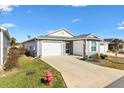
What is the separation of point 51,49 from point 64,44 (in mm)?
2155

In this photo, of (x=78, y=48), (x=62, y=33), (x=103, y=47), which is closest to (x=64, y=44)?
(x=62, y=33)

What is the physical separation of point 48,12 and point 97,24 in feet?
18.6

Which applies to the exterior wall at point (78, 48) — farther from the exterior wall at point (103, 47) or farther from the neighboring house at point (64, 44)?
the exterior wall at point (103, 47)

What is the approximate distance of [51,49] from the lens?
23.1 metres

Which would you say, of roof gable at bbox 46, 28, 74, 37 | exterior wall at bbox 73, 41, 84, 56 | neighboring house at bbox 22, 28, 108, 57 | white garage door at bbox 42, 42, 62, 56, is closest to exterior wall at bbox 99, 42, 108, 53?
neighboring house at bbox 22, 28, 108, 57

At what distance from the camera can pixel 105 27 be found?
1988 cm

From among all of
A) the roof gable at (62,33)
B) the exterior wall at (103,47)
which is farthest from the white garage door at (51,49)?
the exterior wall at (103,47)

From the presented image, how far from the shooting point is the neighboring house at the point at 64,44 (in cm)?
2266

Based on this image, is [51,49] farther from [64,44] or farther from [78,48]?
[78,48]

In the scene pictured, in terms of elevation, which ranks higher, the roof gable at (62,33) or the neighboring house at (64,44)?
the roof gable at (62,33)

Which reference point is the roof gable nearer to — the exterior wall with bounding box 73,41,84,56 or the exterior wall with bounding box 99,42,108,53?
the exterior wall with bounding box 73,41,84,56
